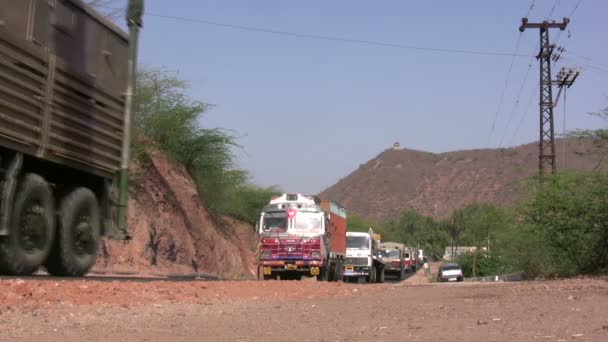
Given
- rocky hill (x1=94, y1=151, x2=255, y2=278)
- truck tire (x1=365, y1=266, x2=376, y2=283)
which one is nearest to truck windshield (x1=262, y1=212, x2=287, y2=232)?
rocky hill (x1=94, y1=151, x2=255, y2=278)

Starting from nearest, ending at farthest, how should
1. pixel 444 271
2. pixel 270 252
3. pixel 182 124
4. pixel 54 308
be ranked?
pixel 54 308
pixel 270 252
pixel 182 124
pixel 444 271

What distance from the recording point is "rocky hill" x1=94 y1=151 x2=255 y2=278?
28375 millimetres

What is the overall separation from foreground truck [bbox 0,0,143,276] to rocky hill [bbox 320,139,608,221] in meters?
118

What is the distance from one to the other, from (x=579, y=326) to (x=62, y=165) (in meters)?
9.07

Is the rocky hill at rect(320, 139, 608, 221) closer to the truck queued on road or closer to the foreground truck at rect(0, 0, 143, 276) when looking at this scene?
the truck queued on road

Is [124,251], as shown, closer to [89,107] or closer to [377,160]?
[89,107]

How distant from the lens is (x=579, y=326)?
9.06 m

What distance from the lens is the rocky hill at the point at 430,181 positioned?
139 meters

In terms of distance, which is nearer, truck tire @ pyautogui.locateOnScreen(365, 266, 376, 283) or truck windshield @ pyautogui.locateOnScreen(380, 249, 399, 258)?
truck tire @ pyautogui.locateOnScreen(365, 266, 376, 283)

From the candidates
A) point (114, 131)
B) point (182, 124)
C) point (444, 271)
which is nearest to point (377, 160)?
point (444, 271)

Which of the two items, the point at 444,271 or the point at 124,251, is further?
the point at 444,271

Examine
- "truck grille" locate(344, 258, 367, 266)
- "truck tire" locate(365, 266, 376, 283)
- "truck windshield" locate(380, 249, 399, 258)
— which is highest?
"truck windshield" locate(380, 249, 399, 258)

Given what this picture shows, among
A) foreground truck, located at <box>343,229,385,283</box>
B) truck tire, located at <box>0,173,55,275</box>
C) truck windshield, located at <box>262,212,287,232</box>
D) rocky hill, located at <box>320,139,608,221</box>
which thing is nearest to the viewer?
truck tire, located at <box>0,173,55,275</box>

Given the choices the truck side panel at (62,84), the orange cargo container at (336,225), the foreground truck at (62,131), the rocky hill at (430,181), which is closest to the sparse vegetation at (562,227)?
the orange cargo container at (336,225)
